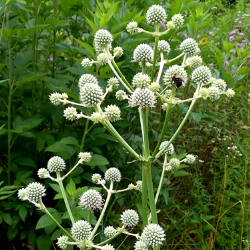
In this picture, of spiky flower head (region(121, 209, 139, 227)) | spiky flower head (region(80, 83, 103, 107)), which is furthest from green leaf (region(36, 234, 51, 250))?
spiky flower head (region(80, 83, 103, 107))

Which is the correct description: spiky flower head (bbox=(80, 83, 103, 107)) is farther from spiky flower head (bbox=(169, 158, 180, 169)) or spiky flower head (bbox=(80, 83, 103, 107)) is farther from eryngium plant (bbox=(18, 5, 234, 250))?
spiky flower head (bbox=(169, 158, 180, 169))

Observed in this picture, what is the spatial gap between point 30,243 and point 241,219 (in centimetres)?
165

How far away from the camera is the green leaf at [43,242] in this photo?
2.82 m

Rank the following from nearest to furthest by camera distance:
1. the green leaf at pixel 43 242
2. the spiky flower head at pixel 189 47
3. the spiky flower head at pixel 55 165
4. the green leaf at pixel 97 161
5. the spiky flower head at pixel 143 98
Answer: the spiky flower head at pixel 143 98
the spiky flower head at pixel 189 47
the spiky flower head at pixel 55 165
the green leaf at pixel 97 161
the green leaf at pixel 43 242

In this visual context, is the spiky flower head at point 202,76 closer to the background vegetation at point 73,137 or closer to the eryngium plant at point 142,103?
the eryngium plant at point 142,103

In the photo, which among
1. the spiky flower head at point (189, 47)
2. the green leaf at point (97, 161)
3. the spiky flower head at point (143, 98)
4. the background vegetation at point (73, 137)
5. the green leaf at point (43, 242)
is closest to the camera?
the spiky flower head at point (143, 98)

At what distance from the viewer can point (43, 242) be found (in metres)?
2.84

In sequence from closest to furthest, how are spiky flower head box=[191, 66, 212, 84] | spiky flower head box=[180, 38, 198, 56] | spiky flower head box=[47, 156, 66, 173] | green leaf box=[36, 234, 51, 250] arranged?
spiky flower head box=[191, 66, 212, 84] < spiky flower head box=[180, 38, 198, 56] < spiky flower head box=[47, 156, 66, 173] < green leaf box=[36, 234, 51, 250]

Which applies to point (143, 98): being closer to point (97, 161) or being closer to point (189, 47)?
point (189, 47)

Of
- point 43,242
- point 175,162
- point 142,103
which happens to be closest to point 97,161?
point 175,162

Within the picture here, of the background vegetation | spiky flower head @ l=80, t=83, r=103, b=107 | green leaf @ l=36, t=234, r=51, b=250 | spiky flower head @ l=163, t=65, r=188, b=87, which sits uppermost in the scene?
spiky flower head @ l=163, t=65, r=188, b=87

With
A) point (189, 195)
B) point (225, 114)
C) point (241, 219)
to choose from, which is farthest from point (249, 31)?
point (241, 219)

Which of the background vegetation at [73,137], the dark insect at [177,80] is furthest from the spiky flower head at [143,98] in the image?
the background vegetation at [73,137]

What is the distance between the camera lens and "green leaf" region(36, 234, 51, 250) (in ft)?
9.26
